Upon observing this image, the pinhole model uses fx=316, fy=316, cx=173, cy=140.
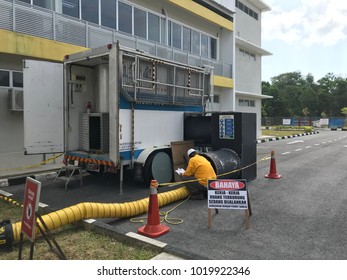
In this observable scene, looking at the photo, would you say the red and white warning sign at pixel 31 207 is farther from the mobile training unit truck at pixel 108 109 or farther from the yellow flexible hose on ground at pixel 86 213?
the mobile training unit truck at pixel 108 109

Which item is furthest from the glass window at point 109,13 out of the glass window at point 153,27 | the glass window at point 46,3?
the glass window at point 153,27

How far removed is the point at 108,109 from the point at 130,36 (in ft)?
20.7

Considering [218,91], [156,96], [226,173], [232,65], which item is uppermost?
[232,65]

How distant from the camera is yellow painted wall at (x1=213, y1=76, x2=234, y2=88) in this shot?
1931 centimetres

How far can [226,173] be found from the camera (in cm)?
732

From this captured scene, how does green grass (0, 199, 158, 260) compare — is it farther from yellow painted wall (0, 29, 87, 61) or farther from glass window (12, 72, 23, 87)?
glass window (12, 72, 23, 87)

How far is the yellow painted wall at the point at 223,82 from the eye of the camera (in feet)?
63.4

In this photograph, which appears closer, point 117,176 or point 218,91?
point 117,176

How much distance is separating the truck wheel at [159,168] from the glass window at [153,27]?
9.25 metres

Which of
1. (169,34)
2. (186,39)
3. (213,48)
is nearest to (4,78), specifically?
(169,34)

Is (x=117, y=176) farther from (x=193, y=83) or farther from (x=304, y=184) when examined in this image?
(x=304, y=184)

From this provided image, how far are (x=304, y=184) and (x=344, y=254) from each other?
449 centimetres

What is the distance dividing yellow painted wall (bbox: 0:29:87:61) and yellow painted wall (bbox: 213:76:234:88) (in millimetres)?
10416
